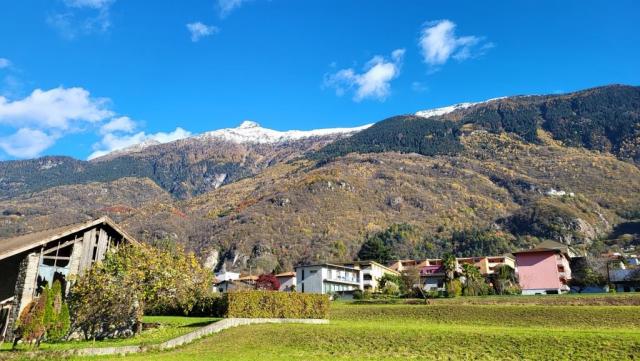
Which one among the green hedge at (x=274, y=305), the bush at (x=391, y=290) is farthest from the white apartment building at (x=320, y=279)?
the green hedge at (x=274, y=305)

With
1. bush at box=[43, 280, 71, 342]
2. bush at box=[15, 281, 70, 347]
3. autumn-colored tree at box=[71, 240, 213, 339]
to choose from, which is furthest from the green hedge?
bush at box=[15, 281, 70, 347]

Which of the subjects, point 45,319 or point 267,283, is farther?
point 267,283

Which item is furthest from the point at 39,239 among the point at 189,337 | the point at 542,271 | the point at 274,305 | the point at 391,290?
the point at 542,271

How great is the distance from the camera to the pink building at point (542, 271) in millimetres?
76250

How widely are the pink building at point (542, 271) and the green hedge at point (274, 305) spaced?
147 ft

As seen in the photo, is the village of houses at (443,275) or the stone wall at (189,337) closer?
the stone wall at (189,337)

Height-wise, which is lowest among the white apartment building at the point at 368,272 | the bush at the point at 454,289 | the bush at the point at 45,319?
the bush at the point at 45,319

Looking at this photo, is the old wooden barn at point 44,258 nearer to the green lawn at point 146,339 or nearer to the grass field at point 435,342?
the green lawn at point 146,339

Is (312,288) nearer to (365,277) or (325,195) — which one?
(365,277)

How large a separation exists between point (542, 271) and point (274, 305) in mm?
53363

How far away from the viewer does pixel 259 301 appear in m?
40.2

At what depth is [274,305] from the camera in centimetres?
4109

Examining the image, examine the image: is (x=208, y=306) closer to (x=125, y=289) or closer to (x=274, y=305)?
(x=274, y=305)

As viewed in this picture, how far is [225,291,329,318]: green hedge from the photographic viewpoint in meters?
39.1
